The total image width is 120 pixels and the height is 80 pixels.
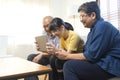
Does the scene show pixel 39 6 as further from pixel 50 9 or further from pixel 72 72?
pixel 72 72

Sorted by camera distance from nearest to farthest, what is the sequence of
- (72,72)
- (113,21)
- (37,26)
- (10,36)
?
(72,72)
(113,21)
(10,36)
(37,26)

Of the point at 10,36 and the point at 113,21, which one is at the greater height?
the point at 113,21

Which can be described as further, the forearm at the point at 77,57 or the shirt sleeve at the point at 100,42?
the forearm at the point at 77,57

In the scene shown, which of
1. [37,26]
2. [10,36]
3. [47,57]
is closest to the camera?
[47,57]

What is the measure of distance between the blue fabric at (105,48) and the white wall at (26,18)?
1.98 m

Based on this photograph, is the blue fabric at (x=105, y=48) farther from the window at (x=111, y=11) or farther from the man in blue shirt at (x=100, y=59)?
the window at (x=111, y=11)

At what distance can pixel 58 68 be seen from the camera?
204cm

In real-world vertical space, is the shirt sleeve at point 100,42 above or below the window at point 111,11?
below

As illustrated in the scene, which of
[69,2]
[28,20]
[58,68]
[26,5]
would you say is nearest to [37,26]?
[28,20]

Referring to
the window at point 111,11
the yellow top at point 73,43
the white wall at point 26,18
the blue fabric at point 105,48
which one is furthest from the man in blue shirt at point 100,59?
the white wall at point 26,18

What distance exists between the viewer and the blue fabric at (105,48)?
141 cm

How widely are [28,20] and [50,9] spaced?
24.0 inches

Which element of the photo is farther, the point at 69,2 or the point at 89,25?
the point at 69,2

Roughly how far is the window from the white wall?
67 centimetres
